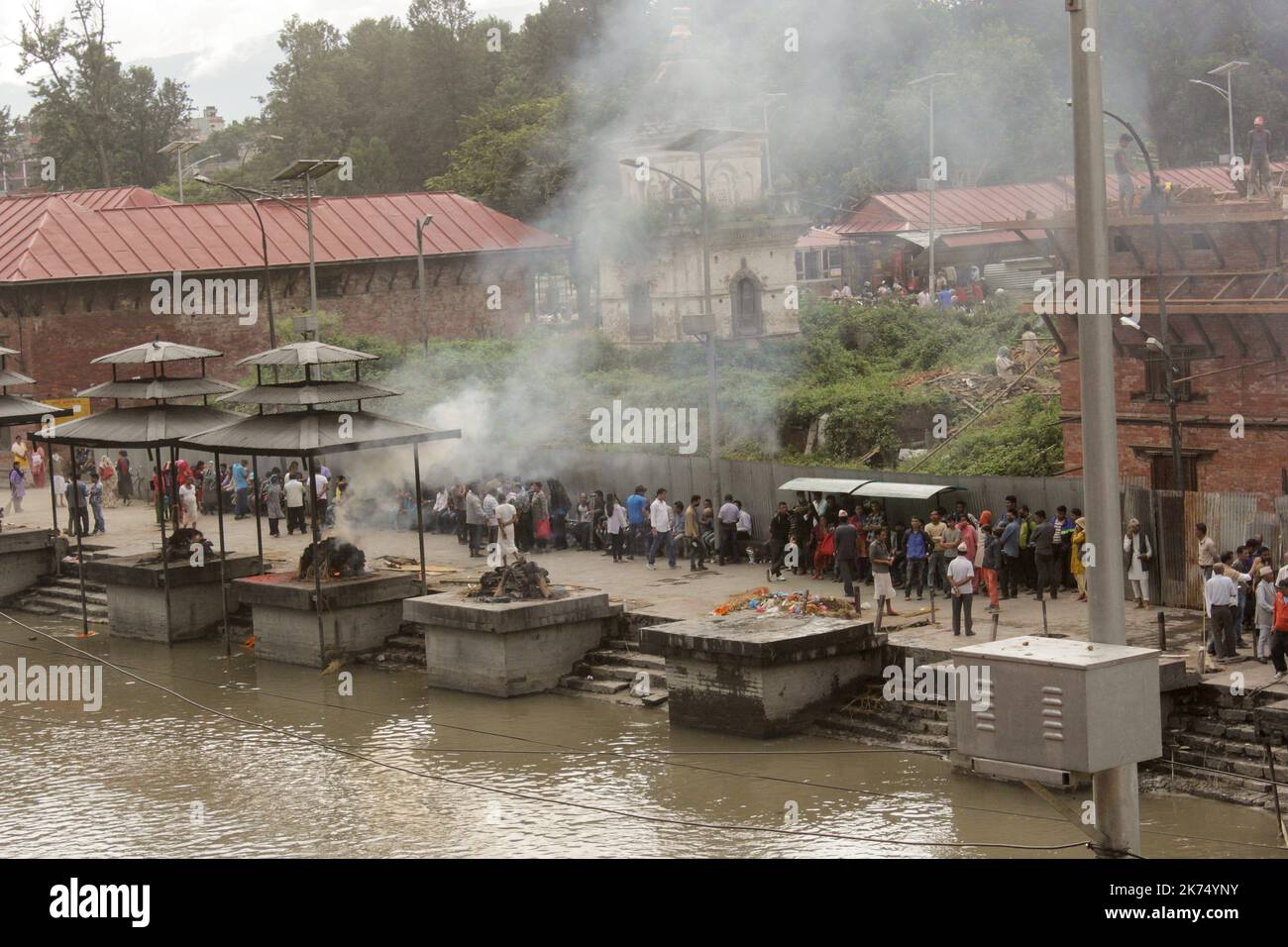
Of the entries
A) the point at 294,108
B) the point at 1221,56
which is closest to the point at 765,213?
the point at 1221,56

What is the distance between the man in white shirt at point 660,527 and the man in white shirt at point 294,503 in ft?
28.3

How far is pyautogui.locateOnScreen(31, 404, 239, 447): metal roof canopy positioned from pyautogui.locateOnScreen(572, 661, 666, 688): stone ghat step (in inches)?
351

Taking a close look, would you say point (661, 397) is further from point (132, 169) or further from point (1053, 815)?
point (132, 169)

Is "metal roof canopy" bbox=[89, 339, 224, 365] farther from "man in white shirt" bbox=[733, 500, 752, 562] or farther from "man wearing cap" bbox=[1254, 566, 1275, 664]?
"man wearing cap" bbox=[1254, 566, 1275, 664]

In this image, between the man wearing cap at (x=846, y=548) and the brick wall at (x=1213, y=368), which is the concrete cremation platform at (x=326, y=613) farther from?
the brick wall at (x=1213, y=368)

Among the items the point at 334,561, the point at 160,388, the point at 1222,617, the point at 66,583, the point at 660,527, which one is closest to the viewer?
the point at 1222,617

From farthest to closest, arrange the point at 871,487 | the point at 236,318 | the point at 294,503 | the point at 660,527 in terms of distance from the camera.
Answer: the point at 236,318, the point at 294,503, the point at 660,527, the point at 871,487

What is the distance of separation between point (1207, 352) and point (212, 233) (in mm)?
35610

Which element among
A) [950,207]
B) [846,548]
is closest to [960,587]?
[846,548]

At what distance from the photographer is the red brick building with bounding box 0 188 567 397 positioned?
48562mm

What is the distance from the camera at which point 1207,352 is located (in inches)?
970

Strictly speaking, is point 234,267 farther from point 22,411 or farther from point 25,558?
point 22,411

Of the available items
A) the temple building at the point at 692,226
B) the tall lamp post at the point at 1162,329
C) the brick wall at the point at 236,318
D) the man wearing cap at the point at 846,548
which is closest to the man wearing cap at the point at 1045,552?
the tall lamp post at the point at 1162,329

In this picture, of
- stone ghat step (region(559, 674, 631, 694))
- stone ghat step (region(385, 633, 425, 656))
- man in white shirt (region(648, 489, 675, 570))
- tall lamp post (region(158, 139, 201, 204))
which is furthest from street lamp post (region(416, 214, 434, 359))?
stone ghat step (region(559, 674, 631, 694))
